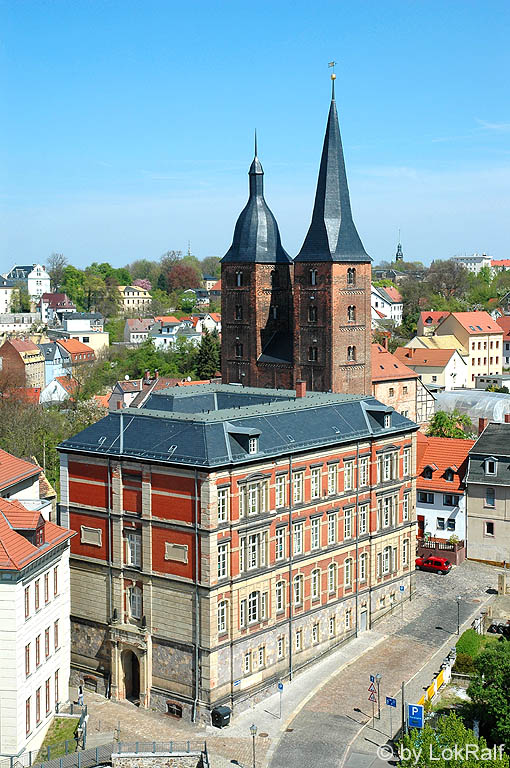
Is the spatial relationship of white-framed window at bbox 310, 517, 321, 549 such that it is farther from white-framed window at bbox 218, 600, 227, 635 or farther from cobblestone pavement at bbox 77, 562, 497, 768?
white-framed window at bbox 218, 600, 227, 635

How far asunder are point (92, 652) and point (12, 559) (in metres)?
12.5

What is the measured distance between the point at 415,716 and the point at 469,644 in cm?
920

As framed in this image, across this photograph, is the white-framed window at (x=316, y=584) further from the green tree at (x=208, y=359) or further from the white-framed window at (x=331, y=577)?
the green tree at (x=208, y=359)

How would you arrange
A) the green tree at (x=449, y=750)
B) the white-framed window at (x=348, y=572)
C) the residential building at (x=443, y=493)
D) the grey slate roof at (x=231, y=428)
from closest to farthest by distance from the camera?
the green tree at (x=449, y=750) → the grey slate roof at (x=231, y=428) → the white-framed window at (x=348, y=572) → the residential building at (x=443, y=493)

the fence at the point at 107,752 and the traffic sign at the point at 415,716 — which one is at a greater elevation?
the traffic sign at the point at 415,716

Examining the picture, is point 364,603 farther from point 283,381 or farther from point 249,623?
point 283,381

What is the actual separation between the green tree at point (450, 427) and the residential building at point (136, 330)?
3436 inches

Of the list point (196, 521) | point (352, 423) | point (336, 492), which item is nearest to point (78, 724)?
point (196, 521)

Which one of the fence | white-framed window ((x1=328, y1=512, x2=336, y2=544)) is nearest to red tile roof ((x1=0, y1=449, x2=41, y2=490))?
the fence

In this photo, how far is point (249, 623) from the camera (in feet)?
154

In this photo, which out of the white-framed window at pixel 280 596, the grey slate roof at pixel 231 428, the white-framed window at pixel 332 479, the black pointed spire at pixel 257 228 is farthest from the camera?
the black pointed spire at pixel 257 228

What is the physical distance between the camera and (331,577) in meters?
52.6

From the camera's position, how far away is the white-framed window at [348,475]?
5362cm

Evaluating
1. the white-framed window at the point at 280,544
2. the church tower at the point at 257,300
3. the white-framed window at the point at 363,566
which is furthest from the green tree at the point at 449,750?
the church tower at the point at 257,300
